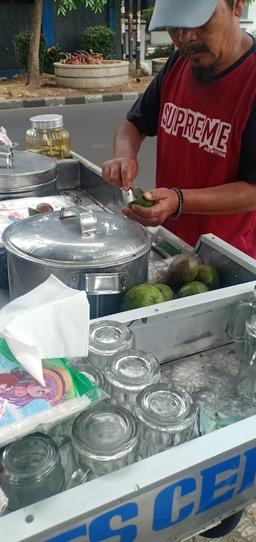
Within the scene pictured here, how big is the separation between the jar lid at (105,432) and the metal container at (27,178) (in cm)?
140

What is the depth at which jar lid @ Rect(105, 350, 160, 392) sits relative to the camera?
3.30 feet

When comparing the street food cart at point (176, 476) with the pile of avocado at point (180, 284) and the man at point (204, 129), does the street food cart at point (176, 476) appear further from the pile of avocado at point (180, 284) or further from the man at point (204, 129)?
the man at point (204, 129)

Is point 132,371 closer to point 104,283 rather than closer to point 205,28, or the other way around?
point 104,283

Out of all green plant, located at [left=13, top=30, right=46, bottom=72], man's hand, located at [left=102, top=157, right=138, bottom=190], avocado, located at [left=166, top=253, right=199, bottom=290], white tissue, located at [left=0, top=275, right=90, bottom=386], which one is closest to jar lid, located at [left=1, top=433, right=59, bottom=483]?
white tissue, located at [left=0, top=275, right=90, bottom=386]

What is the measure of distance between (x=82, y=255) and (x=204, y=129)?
940mm

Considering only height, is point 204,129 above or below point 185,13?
below

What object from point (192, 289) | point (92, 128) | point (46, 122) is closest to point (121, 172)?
Result: point (192, 289)

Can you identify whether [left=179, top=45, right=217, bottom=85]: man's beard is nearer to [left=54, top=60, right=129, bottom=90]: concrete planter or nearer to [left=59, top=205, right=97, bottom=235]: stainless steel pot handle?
[left=59, top=205, right=97, bottom=235]: stainless steel pot handle

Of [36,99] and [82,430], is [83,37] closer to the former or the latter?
[36,99]

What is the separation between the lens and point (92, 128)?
8.57 m

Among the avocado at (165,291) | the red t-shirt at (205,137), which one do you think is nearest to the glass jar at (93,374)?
the avocado at (165,291)

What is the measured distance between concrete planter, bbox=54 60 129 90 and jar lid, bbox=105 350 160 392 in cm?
1198

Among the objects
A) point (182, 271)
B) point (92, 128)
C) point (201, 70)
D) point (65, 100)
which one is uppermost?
point (201, 70)

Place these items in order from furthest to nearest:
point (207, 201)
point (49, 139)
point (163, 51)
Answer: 1. point (163, 51)
2. point (49, 139)
3. point (207, 201)
